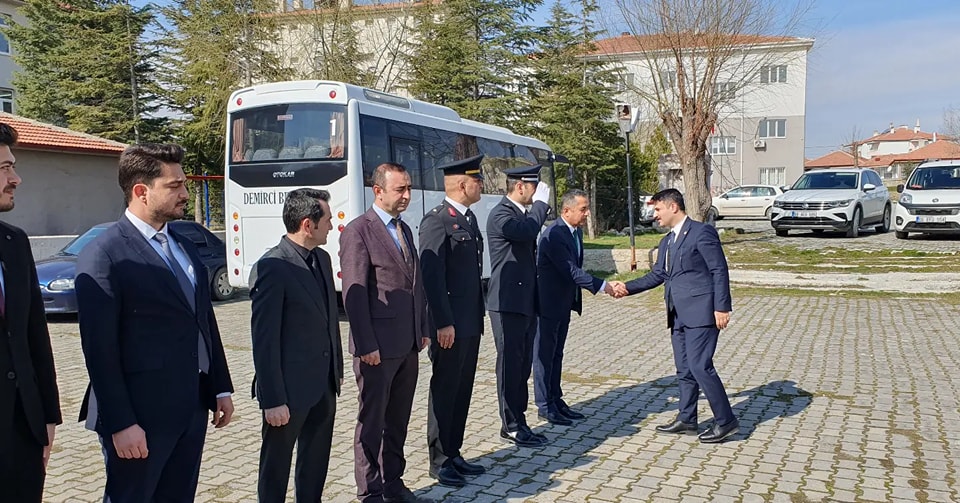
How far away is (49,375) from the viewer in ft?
9.05

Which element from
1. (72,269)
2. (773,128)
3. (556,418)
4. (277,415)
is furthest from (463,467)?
(773,128)

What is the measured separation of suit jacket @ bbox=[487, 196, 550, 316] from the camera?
18.2 ft

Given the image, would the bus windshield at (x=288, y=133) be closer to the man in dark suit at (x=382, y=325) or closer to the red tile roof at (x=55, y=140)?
the man in dark suit at (x=382, y=325)

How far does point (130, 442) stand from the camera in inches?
111

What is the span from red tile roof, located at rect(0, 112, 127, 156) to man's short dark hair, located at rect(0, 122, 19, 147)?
18.9m

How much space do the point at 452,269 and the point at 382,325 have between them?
797 mm

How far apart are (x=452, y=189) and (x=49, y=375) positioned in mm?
2742

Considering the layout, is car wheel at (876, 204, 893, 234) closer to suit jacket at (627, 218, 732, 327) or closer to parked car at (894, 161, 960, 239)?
parked car at (894, 161, 960, 239)

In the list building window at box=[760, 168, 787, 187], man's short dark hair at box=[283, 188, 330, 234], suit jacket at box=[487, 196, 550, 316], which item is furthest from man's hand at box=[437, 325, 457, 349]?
building window at box=[760, 168, 787, 187]

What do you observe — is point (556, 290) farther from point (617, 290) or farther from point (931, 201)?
point (931, 201)

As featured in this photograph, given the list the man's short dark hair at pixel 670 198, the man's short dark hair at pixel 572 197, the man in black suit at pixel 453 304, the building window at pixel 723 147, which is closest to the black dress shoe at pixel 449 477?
the man in black suit at pixel 453 304

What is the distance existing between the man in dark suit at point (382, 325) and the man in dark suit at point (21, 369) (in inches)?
66.5

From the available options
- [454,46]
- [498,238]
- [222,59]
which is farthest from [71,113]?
[498,238]

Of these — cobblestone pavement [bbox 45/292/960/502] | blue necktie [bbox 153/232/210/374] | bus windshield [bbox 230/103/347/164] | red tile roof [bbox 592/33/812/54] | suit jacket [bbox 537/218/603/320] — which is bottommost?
cobblestone pavement [bbox 45/292/960/502]
